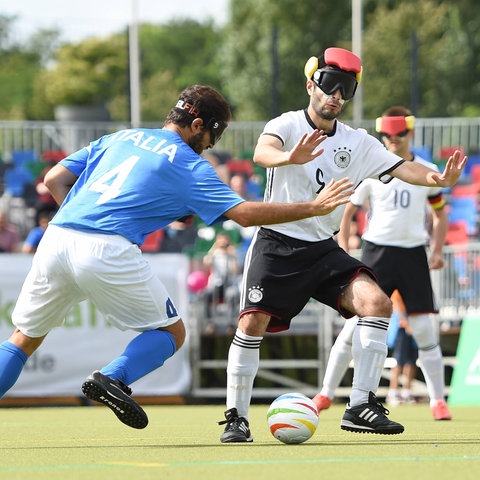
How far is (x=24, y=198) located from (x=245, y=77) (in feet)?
82.6

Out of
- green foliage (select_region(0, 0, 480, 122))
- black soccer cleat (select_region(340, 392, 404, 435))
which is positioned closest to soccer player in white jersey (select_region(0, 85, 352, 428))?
black soccer cleat (select_region(340, 392, 404, 435))

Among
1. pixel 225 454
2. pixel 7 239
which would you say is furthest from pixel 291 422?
pixel 7 239

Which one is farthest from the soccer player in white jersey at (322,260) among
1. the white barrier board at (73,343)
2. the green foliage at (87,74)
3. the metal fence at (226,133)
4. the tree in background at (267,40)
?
the green foliage at (87,74)

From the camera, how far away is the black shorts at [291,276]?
7867 mm

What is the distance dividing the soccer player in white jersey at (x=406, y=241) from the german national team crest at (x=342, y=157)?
2.47 m

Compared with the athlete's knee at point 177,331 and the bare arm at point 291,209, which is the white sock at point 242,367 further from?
the bare arm at point 291,209

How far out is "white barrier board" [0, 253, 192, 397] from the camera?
586 inches

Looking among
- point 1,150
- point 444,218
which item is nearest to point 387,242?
point 444,218

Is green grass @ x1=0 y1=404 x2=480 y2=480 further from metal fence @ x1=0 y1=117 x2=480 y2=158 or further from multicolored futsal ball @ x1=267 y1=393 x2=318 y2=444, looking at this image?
metal fence @ x1=0 y1=117 x2=480 y2=158

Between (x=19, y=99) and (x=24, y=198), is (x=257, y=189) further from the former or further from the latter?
(x=19, y=99)

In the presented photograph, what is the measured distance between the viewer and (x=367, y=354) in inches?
311

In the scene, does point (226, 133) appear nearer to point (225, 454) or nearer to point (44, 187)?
point (44, 187)

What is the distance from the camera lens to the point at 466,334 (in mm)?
14828

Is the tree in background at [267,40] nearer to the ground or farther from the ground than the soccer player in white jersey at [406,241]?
farther from the ground
